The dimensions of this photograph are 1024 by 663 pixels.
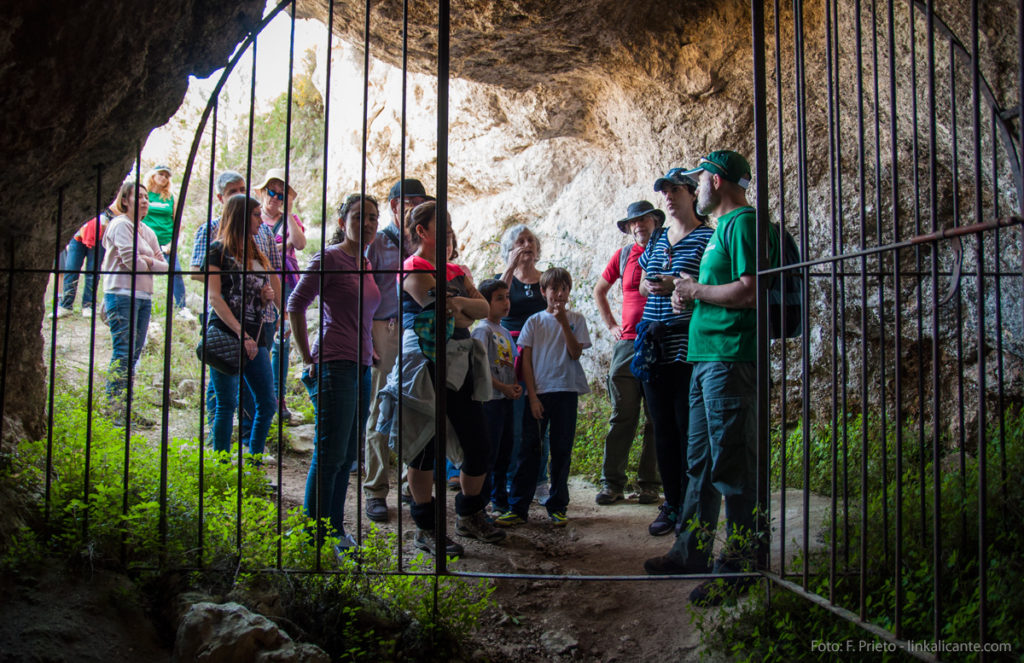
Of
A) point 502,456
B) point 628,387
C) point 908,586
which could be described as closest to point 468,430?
point 502,456

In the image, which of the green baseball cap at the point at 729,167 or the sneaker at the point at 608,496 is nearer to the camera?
the green baseball cap at the point at 729,167

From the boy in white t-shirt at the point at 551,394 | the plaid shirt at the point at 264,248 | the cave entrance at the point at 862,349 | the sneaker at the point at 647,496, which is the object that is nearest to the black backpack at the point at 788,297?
the cave entrance at the point at 862,349

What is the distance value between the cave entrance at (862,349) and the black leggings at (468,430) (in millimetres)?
383

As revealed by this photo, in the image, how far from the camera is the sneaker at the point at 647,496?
5.69 m

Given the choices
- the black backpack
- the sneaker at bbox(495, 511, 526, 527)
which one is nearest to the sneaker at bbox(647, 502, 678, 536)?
the sneaker at bbox(495, 511, 526, 527)

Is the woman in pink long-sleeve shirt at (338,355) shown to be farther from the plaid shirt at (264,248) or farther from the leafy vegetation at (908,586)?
the leafy vegetation at (908,586)

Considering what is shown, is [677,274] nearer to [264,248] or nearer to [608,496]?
[608,496]

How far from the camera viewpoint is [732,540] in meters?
3.22

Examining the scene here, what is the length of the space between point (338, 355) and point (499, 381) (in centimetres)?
140

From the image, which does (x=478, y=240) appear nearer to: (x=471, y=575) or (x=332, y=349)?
(x=332, y=349)

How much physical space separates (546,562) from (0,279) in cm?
319

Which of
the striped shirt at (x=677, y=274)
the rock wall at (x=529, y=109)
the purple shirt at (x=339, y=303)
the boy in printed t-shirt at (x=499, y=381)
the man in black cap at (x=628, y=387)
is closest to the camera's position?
the rock wall at (x=529, y=109)

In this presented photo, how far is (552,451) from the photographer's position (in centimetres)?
517

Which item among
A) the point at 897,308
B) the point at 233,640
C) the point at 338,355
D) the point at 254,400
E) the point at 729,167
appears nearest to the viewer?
the point at 897,308
